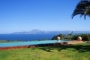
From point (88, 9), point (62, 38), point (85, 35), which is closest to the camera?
point (88, 9)

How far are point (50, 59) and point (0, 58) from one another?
3032 mm

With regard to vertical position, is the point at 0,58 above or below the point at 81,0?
below

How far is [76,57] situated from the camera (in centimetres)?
1313

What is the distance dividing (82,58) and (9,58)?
4.36 metres

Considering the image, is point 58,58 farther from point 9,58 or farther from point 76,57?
point 9,58

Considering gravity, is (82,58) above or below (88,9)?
below

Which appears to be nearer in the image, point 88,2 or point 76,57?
point 76,57

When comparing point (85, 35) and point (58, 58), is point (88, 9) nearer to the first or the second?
point (58, 58)

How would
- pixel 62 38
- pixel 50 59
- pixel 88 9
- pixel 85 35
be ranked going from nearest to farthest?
1. pixel 50 59
2. pixel 88 9
3. pixel 85 35
4. pixel 62 38

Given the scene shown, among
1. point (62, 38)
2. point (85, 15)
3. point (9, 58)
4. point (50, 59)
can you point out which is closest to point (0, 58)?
point (9, 58)

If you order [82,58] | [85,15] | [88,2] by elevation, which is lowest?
[82,58]

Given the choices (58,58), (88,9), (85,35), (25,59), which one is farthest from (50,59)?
(85,35)

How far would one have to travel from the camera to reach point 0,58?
13.0 metres

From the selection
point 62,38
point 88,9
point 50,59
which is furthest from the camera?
point 62,38
